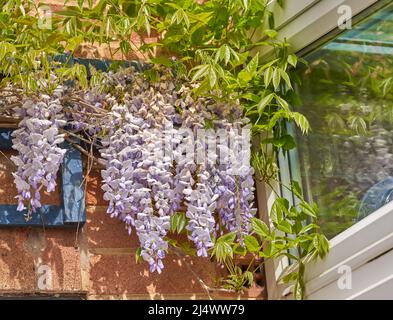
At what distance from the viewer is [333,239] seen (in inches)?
134

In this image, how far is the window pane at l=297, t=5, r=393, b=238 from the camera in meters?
3.32

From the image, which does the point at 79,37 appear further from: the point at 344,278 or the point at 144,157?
the point at 344,278

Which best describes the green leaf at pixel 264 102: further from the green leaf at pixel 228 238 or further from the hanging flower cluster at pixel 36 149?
the hanging flower cluster at pixel 36 149

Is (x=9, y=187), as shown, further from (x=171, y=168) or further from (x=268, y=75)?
(x=268, y=75)

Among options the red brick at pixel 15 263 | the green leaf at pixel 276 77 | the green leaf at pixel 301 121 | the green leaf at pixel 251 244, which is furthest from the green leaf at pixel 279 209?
the red brick at pixel 15 263

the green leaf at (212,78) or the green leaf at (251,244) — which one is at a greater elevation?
the green leaf at (212,78)

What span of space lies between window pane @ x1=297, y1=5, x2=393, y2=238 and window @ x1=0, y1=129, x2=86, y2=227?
66 cm

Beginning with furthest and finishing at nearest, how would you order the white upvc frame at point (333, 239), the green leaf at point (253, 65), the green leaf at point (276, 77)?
the green leaf at point (253, 65) < the green leaf at point (276, 77) < the white upvc frame at point (333, 239)

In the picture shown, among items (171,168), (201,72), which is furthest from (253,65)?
(171,168)

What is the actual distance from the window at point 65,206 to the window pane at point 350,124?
0.66m

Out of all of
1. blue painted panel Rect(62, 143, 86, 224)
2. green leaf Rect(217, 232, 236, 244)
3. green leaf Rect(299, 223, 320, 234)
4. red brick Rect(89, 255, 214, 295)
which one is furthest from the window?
green leaf Rect(299, 223, 320, 234)

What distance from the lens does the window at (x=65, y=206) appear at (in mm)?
3373

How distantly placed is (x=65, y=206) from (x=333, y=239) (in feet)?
2.45

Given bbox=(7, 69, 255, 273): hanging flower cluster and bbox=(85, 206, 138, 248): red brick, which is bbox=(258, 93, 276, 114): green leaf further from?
bbox=(85, 206, 138, 248): red brick
